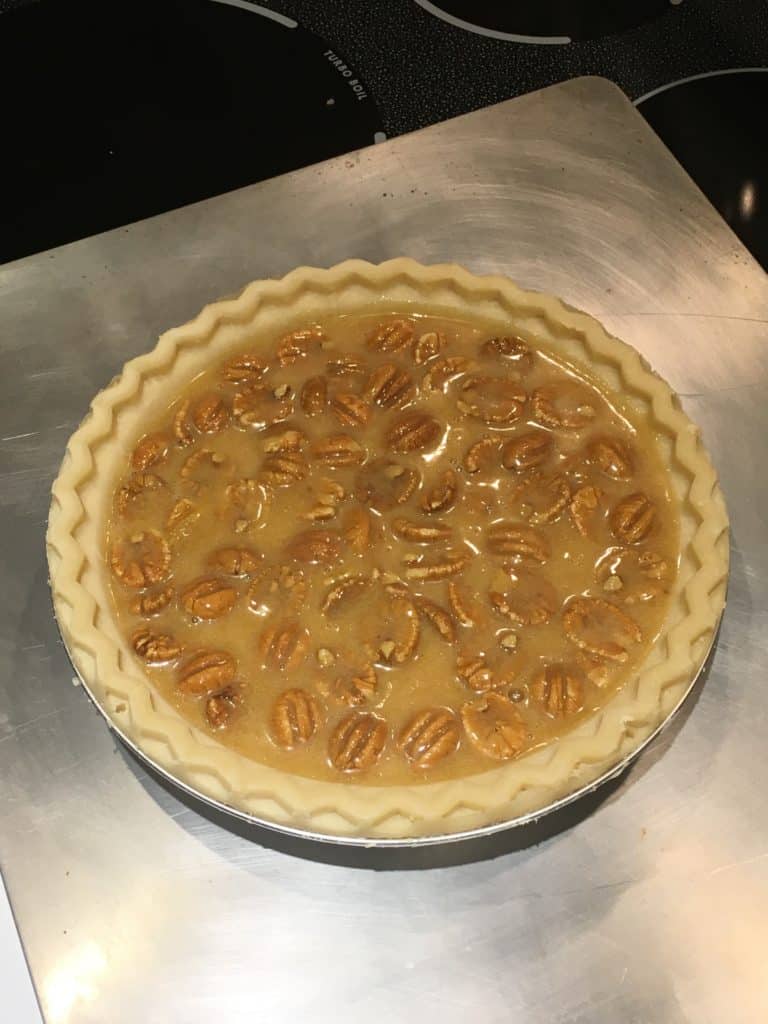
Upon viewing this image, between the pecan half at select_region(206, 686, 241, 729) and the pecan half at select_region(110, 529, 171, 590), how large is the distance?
18 centimetres

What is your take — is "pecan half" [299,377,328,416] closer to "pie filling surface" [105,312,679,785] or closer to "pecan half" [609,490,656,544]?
"pie filling surface" [105,312,679,785]

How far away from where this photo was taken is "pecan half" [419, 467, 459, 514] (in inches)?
58.4

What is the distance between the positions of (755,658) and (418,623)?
52 cm

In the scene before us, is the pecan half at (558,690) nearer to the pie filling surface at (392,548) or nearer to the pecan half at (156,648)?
the pie filling surface at (392,548)

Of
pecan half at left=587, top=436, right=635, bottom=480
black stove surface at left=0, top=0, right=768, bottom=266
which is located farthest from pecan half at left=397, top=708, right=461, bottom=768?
black stove surface at left=0, top=0, right=768, bottom=266

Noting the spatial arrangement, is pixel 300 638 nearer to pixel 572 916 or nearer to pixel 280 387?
pixel 280 387

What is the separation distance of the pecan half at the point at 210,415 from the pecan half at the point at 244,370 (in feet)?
Result: 0.16

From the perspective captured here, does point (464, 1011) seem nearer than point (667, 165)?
Yes

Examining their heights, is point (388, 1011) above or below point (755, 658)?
below

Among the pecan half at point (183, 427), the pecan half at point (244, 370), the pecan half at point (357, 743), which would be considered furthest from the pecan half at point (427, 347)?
the pecan half at point (357, 743)

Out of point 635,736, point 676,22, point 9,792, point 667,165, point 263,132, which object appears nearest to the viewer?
point 635,736

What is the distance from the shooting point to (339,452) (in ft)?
5.02

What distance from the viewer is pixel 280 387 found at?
159 centimetres

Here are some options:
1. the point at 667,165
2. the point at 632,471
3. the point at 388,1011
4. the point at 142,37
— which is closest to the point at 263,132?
the point at 142,37
